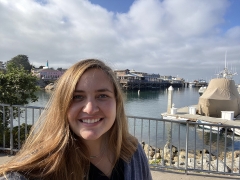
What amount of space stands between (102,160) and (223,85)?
23.0 meters

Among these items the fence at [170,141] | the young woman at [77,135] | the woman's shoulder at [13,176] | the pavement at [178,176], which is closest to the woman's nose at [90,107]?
the young woman at [77,135]


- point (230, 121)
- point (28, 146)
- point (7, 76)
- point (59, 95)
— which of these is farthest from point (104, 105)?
point (230, 121)

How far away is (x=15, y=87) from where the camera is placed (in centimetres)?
472

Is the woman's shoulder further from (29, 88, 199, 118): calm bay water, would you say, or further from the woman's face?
(29, 88, 199, 118): calm bay water

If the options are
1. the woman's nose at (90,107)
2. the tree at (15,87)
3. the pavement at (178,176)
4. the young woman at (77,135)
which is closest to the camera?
the young woman at (77,135)

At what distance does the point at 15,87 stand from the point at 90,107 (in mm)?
4265

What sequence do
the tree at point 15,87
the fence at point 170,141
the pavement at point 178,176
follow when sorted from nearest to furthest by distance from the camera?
the pavement at point 178,176 < the fence at point 170,141 < the tree at point 15,87

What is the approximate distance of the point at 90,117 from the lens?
1.17m

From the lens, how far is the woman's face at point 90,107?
1.17 metres

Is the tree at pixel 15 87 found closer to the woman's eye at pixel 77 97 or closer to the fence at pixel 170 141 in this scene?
the fence at pixel 170 141

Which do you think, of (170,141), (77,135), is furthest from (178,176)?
(77,135)

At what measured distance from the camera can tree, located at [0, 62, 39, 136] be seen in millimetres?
4582

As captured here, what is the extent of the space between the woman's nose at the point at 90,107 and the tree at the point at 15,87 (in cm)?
400

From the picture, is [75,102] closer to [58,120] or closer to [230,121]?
[58,120]
